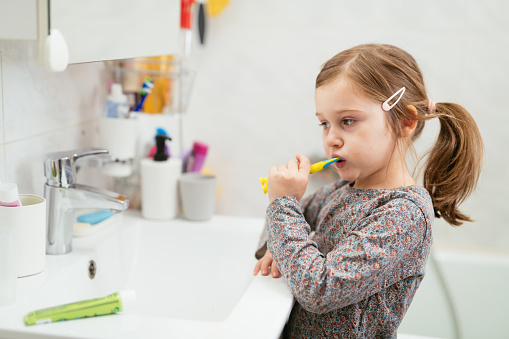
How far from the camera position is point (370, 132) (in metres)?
0.95

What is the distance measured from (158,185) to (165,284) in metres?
0.26

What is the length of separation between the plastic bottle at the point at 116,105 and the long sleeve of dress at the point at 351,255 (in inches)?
20.6

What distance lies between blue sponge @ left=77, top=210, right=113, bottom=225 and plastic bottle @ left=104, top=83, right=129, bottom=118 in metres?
0.23

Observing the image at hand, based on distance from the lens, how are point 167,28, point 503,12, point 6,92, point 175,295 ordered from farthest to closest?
point 503,12, point 167,28, point 175,295, point 6,92

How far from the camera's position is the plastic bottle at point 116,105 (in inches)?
51.4

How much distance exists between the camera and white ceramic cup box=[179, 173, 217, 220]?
136 centimetres

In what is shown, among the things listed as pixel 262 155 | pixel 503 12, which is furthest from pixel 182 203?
pixel 503 12

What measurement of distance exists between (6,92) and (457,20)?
1116 millimetres

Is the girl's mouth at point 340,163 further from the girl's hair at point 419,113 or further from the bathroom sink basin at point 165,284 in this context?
the bathroom sink basin at point 165,284

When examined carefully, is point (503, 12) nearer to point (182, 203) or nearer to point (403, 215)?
point (403, 215)

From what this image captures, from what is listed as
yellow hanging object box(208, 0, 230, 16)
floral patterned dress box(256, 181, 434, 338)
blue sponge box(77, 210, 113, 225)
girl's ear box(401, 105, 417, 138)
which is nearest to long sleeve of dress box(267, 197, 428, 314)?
floral patterned dress box(256, 181, 434, 338)

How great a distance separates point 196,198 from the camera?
4.46 feet

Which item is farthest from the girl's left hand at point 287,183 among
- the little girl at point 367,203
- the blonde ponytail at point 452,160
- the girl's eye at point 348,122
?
the blonde ponytail at point 452,160

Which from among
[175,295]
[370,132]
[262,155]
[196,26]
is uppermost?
[196,26]
